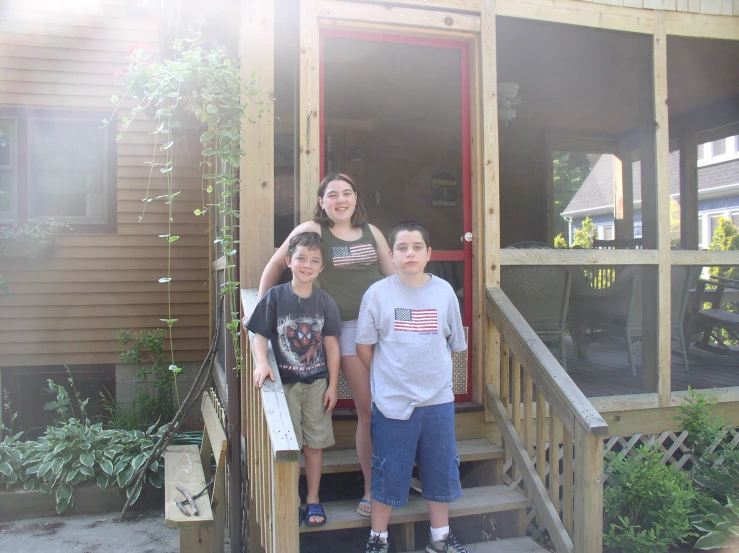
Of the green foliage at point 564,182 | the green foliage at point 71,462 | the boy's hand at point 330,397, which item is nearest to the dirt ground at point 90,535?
the green foliage at point 71,462

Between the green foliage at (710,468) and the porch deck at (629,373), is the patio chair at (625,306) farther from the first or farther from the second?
the green foliage at (710,468)

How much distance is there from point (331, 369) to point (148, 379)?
149 inches

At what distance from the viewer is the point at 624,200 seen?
25.6 feet

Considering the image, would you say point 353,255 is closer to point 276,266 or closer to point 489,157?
point 276,266

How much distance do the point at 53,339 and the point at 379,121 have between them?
155 inches

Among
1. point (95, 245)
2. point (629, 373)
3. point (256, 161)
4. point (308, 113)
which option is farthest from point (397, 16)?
point (95, 245)

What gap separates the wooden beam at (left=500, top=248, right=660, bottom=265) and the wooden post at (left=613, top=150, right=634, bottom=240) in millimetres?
4246

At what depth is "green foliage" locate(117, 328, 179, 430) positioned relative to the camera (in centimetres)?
562

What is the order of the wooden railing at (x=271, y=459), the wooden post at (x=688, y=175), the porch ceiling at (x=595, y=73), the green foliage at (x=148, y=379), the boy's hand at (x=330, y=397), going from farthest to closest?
the wooden post at (x=688, y=175) → the green foliage at (x=148, y=379) → the porch ceiling at (x=595, y=73) → the boy's hand at (x=330, y=397) → the wooden railing at (x=271, y=459)

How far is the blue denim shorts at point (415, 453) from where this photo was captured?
8.55ft

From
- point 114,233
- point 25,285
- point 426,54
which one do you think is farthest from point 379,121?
point 25,285

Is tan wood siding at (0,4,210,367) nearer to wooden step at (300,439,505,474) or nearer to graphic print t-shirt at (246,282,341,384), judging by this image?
wooden step at (300,439,505,474)

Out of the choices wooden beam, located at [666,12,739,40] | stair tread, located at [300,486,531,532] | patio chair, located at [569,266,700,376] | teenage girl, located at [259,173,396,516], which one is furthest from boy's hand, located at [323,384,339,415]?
wooden beam, located at [666,12,739,40]

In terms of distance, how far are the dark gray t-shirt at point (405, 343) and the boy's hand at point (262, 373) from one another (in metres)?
0.40
